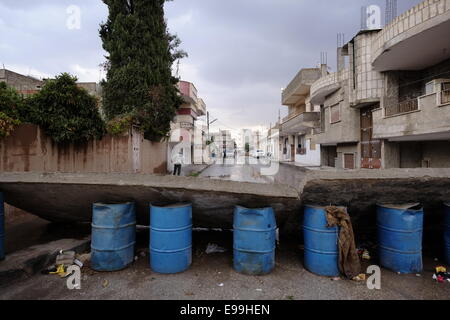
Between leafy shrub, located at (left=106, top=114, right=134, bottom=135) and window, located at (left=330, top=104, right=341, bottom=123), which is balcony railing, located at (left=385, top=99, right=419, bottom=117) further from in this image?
leafy shrub, located at (left=106, top=114, right=134, bottom=135)

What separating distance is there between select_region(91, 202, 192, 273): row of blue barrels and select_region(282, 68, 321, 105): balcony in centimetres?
2442

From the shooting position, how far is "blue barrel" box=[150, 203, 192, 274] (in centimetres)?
320

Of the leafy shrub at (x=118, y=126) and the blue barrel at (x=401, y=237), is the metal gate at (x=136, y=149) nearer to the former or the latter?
the leafy shrub at (x=118, y=126)

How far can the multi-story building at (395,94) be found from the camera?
8.99 meters

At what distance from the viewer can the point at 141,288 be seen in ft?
9.59

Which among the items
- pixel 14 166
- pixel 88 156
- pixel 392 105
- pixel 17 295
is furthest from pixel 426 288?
pixel 392 105

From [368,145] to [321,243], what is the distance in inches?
563

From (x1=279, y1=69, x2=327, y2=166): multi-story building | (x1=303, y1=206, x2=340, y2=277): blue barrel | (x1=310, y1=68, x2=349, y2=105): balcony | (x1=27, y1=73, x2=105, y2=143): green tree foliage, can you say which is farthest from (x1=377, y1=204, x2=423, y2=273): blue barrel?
(x1=279, y1=69, x2=327, y2=166): multi-story building

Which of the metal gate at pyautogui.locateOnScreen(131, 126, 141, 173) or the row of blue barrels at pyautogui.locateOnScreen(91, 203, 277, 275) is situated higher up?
the metal gate at pyautogui.locateOnScreen(131, 126, 141, 173)

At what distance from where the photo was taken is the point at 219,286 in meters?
3.01

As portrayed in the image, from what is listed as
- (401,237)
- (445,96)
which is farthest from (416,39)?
Answer: (401,237)

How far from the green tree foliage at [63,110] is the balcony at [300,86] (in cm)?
2173

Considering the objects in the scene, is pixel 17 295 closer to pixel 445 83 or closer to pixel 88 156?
pixel 88 156

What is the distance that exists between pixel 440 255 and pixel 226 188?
12.2ft
